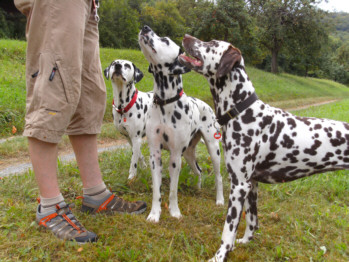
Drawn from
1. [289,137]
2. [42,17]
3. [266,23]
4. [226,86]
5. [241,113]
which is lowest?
[289,137]

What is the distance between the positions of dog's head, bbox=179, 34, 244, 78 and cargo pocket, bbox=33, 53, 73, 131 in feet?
3.94

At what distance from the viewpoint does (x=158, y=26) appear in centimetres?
4284

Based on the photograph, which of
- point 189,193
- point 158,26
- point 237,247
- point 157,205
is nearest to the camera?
point 237,247

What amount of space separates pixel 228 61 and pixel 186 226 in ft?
6.16

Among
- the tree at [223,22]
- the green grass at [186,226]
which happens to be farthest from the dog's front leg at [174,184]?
the tree at [223,22]

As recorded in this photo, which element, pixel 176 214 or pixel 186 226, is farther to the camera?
pixel 176 214

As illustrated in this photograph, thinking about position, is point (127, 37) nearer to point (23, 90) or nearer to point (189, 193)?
point (23, 90)

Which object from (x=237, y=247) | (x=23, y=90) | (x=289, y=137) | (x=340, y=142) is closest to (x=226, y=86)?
(x=289, y=137)

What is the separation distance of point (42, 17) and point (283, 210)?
3.47 metres

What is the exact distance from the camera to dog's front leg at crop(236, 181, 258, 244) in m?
3.00

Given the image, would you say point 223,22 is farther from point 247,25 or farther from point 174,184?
point 174,184

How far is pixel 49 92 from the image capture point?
96.7 inches

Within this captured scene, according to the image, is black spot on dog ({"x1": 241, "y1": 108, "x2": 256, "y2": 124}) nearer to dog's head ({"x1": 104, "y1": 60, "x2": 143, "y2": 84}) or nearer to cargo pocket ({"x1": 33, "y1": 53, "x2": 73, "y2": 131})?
cargo pocket ({"x1": 33, "y1": 53, "x2": 73, "y2": 131})

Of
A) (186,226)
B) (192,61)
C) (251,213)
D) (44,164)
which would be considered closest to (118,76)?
(192,61)
